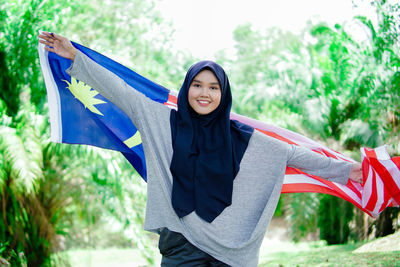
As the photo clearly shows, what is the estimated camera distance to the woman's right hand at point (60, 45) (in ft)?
8.30

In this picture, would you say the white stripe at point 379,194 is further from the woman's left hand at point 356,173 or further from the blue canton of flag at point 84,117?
the blue canton of flag at point 84,117

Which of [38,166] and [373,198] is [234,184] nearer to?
[373,198]

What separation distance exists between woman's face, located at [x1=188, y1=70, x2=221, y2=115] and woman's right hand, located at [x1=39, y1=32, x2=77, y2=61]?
738 millimetres

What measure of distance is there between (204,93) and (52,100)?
1.47m

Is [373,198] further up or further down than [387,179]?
further down

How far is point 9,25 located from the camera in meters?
7.36

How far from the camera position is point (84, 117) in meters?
3.31

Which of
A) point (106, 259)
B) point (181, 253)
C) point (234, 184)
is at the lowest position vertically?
point (106, 259)

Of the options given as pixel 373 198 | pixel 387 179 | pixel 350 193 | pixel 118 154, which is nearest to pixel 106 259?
pixel 118 154

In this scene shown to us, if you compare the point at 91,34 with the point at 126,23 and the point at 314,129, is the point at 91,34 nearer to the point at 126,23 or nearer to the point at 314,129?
the point at 126,23

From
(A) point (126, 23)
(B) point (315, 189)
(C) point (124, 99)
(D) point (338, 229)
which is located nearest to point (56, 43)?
(C) point (124, 99)

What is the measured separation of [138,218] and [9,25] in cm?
407

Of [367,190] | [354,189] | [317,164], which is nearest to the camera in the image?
[317,164]

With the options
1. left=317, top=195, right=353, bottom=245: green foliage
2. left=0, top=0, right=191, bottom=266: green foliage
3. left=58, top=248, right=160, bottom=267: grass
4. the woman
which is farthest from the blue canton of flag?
left=317, top=195, right=353, bottom=245: green foliage
